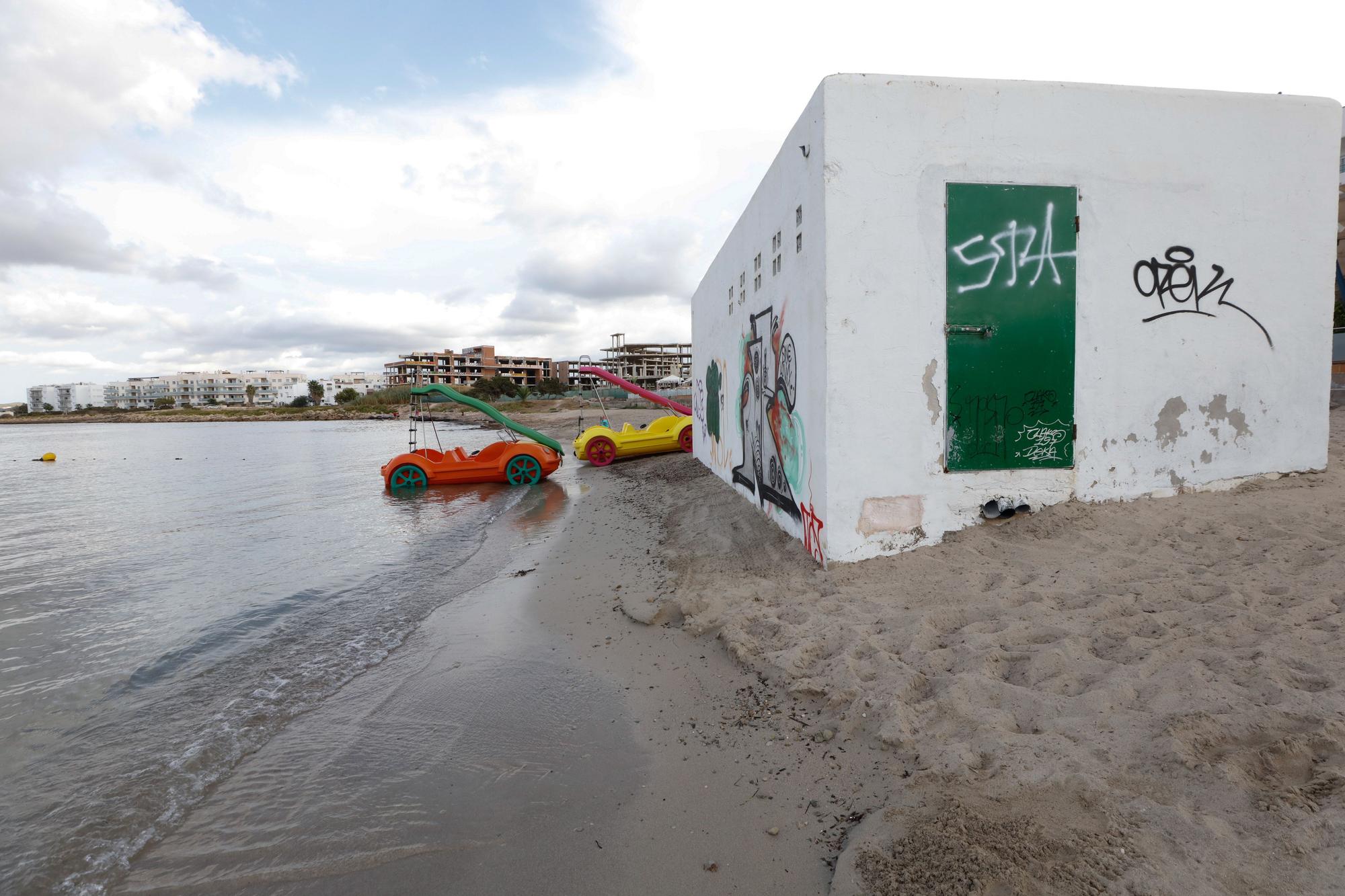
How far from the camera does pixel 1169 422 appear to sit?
570 cm

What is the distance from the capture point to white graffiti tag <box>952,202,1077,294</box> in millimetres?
5367

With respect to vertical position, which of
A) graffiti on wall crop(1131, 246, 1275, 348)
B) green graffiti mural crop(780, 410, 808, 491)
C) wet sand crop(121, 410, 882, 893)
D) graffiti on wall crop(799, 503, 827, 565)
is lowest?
wet sand crop(121, 410, 882, 893)

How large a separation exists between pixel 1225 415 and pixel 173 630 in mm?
9542

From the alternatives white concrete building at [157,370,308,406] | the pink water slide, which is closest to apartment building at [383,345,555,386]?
white concrete building at [157,370,308,406]

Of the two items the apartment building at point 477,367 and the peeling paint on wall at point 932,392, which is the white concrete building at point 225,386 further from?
the peeling paint on wall at point 932,392

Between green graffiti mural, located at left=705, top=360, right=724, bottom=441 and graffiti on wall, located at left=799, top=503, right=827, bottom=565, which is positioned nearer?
graffiti on wall, located at left=799, top=503, right=827, bottom=565

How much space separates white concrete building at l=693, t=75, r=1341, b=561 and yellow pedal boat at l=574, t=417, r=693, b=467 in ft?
36.3

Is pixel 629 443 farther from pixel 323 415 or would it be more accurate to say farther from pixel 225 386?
pixel 225 386

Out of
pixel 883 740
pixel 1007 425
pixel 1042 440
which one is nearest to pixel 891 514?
pixel 1007 425

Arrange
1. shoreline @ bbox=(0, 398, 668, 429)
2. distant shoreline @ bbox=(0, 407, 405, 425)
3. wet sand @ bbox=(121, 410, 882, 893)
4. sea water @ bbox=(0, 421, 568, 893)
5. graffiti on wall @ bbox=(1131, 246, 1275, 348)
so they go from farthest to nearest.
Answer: distant shoreline @ bbox=(0, 407, 405, 425) → shoreline @ bbox=(0, 398, 668, 429) → graffiti on wall @ bbox=(1131, 246, 1275, 348) → sea water @ bbox=(0, 421, 568, 893) → wet sand @ bbox=(121, 410, 882, 893)

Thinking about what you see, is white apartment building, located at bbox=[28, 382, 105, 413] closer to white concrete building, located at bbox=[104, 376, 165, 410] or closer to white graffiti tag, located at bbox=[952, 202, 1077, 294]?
white concrete building, located at bbox=[104, 376, 165, 410]

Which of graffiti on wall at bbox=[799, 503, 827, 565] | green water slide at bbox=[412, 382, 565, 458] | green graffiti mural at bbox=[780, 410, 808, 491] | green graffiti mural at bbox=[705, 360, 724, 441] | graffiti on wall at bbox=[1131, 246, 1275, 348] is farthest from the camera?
green water slide at bbox=[412, 382, 565, 458]

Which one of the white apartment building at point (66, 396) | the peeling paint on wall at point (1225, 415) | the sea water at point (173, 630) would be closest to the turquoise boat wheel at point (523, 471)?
the sea water at point (173, 630)

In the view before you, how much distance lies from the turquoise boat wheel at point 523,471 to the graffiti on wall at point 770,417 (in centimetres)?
700
